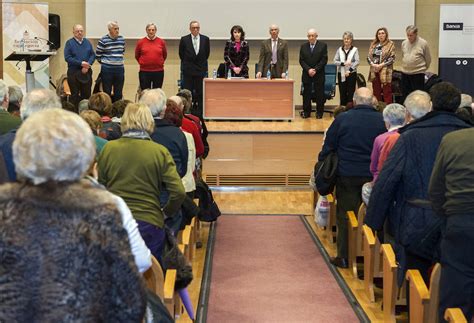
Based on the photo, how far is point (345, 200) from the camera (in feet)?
21.2

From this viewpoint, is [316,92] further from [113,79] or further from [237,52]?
[113,79]

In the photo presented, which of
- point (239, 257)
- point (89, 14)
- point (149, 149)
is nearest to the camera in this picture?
point (149, 149)

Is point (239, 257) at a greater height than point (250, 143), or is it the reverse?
point (250, 143)

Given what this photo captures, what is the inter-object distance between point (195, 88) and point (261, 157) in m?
2.03

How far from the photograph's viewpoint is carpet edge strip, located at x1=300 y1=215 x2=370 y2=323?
17.5 feet

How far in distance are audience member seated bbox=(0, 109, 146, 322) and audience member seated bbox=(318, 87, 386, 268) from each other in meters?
4.26

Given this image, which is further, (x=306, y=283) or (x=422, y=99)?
(x=306, y=283)

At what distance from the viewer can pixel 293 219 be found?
8.59m

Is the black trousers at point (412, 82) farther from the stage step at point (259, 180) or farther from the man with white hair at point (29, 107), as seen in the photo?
the man with white hair at point (29, 107)

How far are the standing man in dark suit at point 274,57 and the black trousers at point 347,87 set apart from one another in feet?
3.12

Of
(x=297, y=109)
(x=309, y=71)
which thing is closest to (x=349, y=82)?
(x=309, y=71)

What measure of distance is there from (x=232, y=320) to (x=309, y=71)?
24.3 ft

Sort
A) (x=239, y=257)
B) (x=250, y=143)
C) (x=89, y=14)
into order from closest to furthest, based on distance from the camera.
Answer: (x=239, y=257) < (x=250, y=143) < (x=89, y=14)

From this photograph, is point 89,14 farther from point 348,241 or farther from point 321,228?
point 348,241
